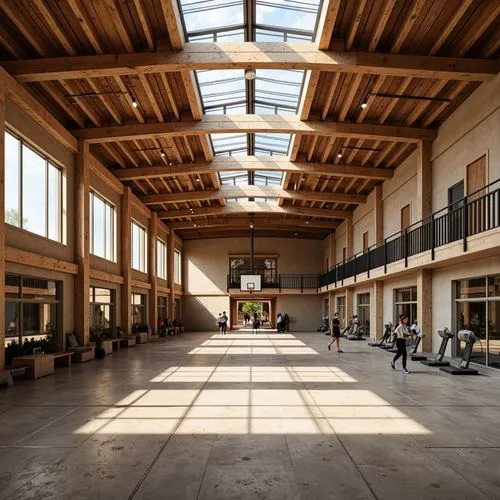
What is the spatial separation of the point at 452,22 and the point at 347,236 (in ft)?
55.5

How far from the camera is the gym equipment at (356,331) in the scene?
21812 millimetres

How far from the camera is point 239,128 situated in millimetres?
14250

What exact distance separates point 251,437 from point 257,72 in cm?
1045

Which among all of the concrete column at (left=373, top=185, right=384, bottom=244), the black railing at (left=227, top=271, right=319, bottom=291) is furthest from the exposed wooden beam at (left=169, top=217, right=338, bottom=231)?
the concrete column at (left=373, top=185, right=384, bottom=244)

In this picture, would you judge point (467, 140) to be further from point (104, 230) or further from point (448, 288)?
point (104, 230)

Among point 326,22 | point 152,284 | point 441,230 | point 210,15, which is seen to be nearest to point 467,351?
point 441,230

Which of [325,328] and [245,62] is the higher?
[245,62]

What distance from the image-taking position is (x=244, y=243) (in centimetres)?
3328

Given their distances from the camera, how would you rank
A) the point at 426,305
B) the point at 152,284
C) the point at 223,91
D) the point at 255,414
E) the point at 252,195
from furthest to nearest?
the point at 152,284 < the point at 252,195 < the point at 426,305 < the point at 223,91 < the point at 255,414

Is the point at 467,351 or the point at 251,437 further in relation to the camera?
the point at 467,351

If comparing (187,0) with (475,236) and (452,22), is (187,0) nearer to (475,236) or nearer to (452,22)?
(452,22)

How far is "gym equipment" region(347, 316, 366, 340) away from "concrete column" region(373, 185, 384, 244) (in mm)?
4119

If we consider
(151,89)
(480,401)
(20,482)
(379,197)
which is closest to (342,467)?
(20,482)

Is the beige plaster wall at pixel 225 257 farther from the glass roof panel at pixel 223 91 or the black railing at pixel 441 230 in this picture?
the glass roof panel at pixel 223 91
